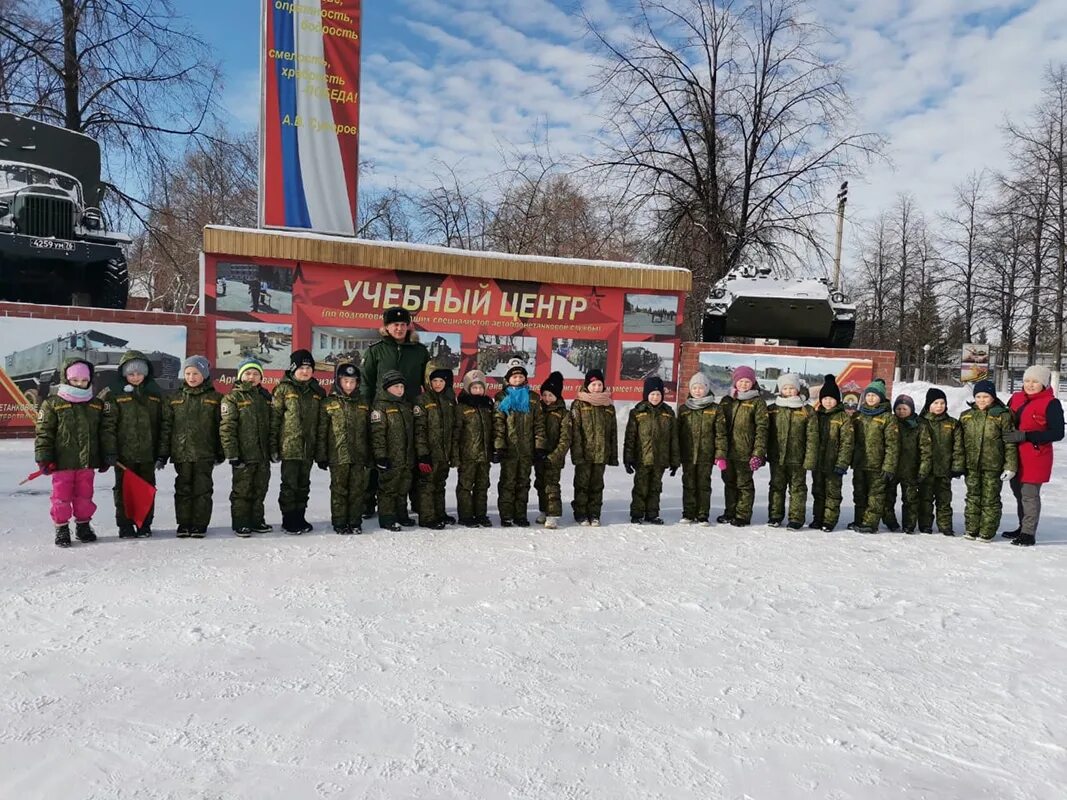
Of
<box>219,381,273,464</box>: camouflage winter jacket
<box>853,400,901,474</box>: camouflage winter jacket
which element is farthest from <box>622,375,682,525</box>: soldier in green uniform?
<box>219,381,273,464</box>: camouflage winter jacket

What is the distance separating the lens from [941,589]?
4.61 m

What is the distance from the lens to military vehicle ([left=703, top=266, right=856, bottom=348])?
1348 centimetres

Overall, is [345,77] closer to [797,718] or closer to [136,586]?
[136,586]

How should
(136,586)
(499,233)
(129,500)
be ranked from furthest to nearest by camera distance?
(499,233)
(129,500)
(136,586)

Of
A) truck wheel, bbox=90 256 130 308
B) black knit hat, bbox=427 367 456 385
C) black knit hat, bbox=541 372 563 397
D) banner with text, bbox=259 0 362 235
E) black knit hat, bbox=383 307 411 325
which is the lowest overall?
black knit hat, bbox=541 372 563 397

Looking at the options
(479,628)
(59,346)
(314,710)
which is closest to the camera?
(314,710)

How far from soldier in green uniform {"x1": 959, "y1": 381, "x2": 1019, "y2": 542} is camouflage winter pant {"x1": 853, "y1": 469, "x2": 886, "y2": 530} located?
29.2 inches

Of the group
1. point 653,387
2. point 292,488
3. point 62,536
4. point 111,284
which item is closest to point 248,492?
point 292,488

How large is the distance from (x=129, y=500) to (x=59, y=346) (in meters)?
6.01

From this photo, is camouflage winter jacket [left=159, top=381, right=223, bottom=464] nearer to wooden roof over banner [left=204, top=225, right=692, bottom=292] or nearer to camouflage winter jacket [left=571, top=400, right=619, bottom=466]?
camouflage winter jacket [left=571, top=400, right=619, bottom=466]

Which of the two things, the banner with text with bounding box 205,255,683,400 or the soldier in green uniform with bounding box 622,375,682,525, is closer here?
the soldier in green uniform with bounding box 622,375,682,525

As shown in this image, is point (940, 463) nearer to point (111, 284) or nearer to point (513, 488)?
point (513, 488)

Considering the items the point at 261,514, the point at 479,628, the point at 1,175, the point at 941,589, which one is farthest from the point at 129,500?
the point at 1,175

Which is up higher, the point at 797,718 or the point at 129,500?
the point at 129,500
